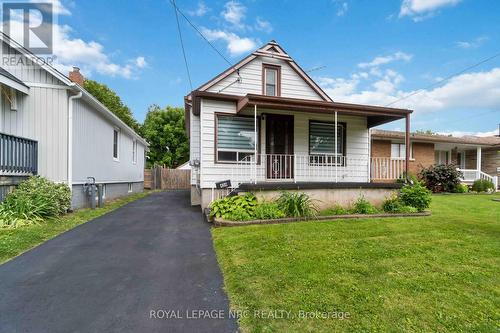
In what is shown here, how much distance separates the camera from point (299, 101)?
7906 millimetres

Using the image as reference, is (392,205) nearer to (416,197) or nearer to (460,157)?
(416,197)

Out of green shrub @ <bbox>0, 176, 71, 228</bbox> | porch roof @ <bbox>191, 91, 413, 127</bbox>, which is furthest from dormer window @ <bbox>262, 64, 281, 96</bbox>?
green shrub @ <bbox>0, 176, 71, 228</bbox>

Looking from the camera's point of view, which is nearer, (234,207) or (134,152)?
(234,207)

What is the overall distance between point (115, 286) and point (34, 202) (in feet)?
17.9

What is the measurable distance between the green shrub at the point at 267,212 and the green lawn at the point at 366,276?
0.74 m

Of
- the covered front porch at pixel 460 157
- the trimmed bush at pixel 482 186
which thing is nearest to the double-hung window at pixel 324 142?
the trimmed bush at pixel 482 186

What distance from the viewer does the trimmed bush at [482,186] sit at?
52.9 feet

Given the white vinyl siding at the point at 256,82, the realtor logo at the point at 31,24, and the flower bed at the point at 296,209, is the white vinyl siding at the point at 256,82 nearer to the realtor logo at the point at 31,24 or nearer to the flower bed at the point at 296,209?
the flower bed at the point at 296,209

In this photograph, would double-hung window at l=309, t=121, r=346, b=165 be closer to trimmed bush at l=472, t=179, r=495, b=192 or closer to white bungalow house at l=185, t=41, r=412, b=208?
white bungalow house at l=185, t=41, r=412, b=208

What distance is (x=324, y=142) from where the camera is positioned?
10000 millimetres

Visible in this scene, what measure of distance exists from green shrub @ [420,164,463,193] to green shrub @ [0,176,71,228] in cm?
1742

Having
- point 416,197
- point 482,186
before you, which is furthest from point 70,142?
point 482,186

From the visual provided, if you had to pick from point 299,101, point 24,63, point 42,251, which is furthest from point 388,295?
point 24,63

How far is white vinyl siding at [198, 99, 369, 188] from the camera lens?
8.43 m
